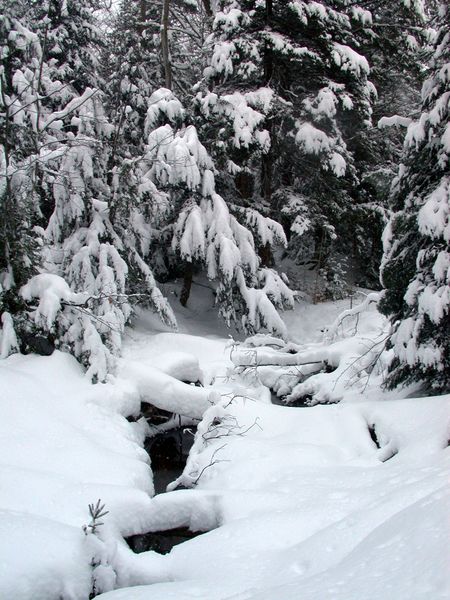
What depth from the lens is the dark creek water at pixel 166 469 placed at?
5.38 meters

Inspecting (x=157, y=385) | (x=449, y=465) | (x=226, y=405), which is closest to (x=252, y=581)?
(x=449, y=465)

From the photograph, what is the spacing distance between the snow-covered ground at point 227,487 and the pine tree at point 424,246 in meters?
0.59

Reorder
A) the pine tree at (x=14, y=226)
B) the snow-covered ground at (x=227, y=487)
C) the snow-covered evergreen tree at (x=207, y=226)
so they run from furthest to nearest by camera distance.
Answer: the snow-covered evergreen tree at (x=207, y=226), the pine tree at (x=14, y=226), the snow-covered ground at (x=227, y=487)

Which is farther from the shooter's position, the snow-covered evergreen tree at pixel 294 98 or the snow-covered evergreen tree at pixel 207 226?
the snow-covered evergreen tree at pixel 294 98

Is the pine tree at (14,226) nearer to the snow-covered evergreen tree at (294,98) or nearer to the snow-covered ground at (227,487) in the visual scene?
the snow-covered ground at (227,487)

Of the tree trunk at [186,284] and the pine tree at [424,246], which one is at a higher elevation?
the pine tree at [424,246]

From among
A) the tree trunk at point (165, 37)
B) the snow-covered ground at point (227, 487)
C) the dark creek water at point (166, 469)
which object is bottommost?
the dark creek water at point (166, 469)

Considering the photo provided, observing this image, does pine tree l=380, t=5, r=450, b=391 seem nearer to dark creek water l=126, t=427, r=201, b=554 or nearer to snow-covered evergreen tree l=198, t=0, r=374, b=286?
dark creek water l=126, t=427, r=201, b=554

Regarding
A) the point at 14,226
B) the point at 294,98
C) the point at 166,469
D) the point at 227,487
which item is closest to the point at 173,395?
the point at 166,469

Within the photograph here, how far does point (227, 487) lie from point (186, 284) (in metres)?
8.32

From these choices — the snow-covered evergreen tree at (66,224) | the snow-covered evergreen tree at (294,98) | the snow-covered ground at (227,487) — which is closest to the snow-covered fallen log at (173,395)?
the snow-covered ground at (227,487)

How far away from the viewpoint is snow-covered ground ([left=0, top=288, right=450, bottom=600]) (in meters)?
3.01

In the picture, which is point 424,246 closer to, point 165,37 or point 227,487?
point 227,487

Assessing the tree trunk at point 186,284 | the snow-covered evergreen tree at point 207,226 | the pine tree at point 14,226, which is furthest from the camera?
the tree trunk at point 186,284
